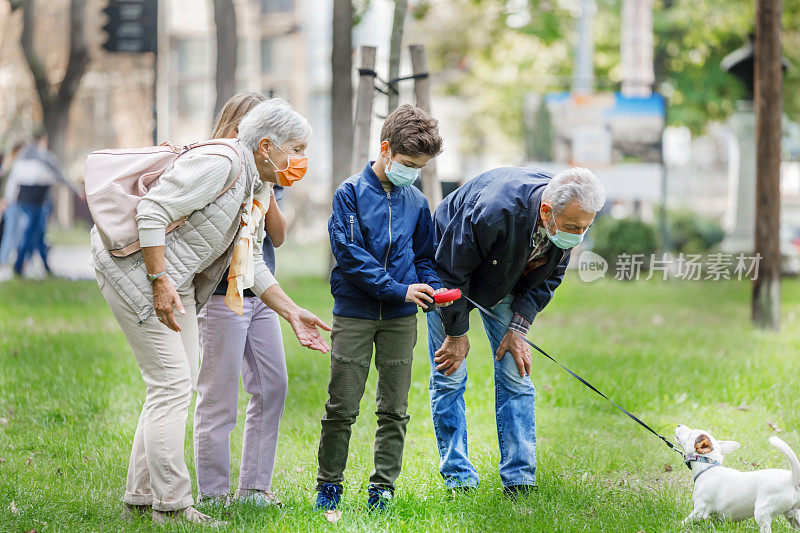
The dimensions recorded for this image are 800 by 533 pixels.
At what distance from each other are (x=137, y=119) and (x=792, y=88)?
625 inches

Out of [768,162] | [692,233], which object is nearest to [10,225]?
[768,162]

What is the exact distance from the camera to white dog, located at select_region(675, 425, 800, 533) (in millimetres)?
3738

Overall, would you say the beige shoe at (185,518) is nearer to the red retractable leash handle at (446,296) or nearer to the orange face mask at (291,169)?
the red retractable leash handle at (446,296)

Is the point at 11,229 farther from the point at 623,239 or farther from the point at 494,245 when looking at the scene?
the point at 494,245

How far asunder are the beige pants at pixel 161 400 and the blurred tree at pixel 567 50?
44.0 feet

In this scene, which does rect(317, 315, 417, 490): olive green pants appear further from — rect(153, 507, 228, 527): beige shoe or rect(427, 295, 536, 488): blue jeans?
rect(153, 507, 228, 527): beige shoe

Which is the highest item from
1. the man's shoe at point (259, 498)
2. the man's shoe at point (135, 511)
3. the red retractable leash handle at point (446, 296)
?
the red retractable leash handle at point (446, 296)

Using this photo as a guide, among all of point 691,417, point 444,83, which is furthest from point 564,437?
point 444,83

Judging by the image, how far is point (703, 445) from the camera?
406 centimetres

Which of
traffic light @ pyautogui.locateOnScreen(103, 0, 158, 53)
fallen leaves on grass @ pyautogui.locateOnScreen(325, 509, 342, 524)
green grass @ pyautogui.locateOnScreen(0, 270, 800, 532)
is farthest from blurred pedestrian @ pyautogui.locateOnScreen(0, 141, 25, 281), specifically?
fallen leaves on grass @ pyautogui.locateOnScreen(325, 509, 342, 524)

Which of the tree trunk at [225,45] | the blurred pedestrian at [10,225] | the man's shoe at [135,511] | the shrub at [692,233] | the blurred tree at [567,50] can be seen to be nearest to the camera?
the man's shoe at [135,511]

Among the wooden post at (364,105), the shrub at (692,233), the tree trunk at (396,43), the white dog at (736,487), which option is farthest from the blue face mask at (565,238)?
the shrub at (692,233)

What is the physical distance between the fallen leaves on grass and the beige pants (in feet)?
2.00

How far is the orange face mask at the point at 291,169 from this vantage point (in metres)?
3.97
